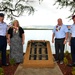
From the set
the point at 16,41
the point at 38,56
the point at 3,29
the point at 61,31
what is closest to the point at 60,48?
the point at 61,31

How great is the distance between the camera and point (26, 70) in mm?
7688

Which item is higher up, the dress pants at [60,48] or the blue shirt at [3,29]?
the blue shirt at [3,29]

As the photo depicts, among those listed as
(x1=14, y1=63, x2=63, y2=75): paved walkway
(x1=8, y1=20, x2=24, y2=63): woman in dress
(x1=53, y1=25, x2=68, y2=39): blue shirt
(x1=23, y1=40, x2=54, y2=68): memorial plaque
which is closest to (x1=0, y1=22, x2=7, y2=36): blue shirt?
(x1=8, y1=20, x2=24, y2=63): woman in dress

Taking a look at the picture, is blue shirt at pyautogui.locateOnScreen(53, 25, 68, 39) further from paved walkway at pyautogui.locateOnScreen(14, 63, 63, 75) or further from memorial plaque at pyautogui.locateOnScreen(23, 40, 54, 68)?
paved walkway at pyautogui.locateOnScreen(14, 63, 63, 75)

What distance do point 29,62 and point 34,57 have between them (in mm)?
613

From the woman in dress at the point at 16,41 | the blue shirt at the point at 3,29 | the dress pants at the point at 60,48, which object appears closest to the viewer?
the blue shirt at the point at 3,29

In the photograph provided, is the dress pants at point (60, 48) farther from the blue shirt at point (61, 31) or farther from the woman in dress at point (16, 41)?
the woman in dress at point (16, 41)

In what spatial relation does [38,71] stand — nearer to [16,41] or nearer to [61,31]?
[16,41]

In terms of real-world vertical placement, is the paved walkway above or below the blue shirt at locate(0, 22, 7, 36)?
below

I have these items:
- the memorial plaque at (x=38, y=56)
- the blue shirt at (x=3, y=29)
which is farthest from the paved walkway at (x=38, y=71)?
the blue shirt at (x=3, y=29)

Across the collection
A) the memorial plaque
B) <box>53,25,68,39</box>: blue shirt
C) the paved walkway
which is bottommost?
the paved walkway

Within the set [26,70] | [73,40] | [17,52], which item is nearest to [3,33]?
[17,52]

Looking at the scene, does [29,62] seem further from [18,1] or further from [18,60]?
[18,1]

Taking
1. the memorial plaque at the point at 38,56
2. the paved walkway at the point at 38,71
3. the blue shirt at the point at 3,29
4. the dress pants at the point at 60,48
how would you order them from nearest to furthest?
the paved walkway at the point at 38,71 < the memorial plaque at the point at 38,56 < the blue shirt at the point at 3,29 < the dress pants at the point at 60,48
